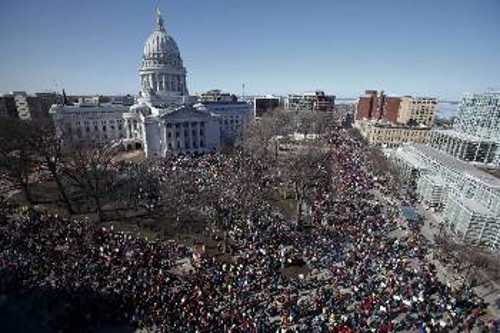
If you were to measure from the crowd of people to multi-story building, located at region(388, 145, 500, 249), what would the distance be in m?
5.66

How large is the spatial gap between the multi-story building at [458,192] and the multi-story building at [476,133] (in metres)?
12.5

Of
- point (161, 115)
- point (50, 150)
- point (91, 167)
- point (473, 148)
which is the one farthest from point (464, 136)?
point (50, 150)

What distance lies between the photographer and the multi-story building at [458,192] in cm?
3288

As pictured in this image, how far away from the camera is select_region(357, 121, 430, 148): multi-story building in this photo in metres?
77.8

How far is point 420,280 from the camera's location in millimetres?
25234

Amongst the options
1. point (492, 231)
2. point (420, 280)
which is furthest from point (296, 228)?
point (492, 231)

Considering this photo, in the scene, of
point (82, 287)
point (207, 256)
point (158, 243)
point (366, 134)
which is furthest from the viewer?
point (366, 134)

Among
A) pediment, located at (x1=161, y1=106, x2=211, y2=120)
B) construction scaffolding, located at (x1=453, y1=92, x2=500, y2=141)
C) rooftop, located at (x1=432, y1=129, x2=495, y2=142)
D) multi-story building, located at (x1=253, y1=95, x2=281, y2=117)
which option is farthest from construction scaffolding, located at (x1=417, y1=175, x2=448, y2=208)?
multi-story building, located at (x1=253, y1=95, x2=281, y2=117)

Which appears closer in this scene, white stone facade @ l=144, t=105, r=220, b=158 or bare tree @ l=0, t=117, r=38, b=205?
bare tree @ l=0, t=117, r=38, b=205

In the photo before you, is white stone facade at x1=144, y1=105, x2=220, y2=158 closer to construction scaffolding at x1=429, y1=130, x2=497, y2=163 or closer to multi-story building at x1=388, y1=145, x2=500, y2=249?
multi-story building at x1=388, y1=145, x2=500, y2=249

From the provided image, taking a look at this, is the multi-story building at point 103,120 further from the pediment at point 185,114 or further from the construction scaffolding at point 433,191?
the construction scaffolding at point 433,191

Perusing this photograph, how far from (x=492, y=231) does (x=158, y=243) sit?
112 ft

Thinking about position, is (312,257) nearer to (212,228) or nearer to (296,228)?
(296,228)

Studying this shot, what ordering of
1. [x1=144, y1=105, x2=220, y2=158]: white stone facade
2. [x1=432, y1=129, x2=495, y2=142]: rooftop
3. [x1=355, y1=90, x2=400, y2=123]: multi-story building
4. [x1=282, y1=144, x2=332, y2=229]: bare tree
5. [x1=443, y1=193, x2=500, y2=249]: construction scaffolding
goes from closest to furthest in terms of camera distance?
[x1=443, y1=193, x2=500, y2=249]: construction scaffolding < [x1=282, y1=144, x2=332, y2=229]: bare tree < [x1=432, y1=129, x2=495, y2=142]: rooftop < [x1=144, y1=105, x2=220, y2=158]: white stone facade < [x1=355, y1=90, x2=400, y2=123]: multi-story building
